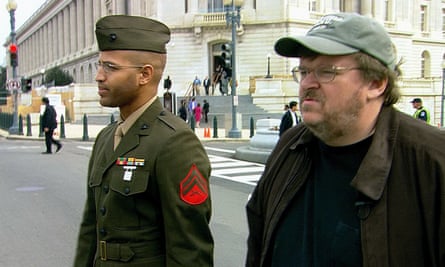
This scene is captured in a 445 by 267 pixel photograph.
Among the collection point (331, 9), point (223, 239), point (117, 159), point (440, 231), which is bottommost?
point (223, 239)

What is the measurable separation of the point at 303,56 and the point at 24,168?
1294 cm

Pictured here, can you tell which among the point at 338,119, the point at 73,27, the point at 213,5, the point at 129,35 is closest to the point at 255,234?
the point at 338,119

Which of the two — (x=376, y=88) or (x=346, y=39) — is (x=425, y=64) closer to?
(x=376, y=88)

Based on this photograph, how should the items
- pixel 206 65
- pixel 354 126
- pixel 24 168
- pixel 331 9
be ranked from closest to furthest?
pixel 354 126 < pixel 24 168 < pixel 206 65 < pixel 331 9

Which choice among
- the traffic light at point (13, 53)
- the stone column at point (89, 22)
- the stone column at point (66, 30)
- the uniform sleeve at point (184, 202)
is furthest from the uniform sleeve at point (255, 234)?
the stone column at point (66, 30)

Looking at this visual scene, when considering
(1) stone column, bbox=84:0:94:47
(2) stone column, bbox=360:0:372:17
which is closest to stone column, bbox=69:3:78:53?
(1) stone column, bbox=84:0:94:47

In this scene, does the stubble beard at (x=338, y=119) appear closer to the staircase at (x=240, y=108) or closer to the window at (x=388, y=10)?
the staircase at (x=240, y=108)

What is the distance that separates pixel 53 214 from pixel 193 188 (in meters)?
6.03

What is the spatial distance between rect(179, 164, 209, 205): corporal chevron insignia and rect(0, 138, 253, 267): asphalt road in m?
3.16

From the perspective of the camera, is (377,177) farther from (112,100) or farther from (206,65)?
(206,65)

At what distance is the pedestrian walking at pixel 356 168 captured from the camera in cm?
173

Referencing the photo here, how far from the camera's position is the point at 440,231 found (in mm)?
1694

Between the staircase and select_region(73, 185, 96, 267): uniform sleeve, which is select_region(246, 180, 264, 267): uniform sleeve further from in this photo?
the staircase

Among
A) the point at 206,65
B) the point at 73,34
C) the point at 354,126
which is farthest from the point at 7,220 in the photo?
the point at 73,34
